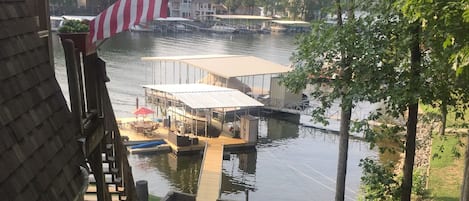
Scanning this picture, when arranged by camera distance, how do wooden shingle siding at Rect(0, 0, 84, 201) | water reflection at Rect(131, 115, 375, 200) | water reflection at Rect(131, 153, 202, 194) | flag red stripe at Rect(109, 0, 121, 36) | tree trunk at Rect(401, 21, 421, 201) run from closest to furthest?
wooden shingle siding at Rect(0, 0, 84, 201)
flag red stripe at Rect(109, 0, 121, 36)
tree trunk at Rect(401, 21, 421, 201)
water reflection at Rect(131, 115, 375, 200)
water reflection at Rect(131, 153, 202, 194)

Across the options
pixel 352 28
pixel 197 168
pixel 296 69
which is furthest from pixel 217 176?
pixel 352 28

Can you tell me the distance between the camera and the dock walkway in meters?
14.0

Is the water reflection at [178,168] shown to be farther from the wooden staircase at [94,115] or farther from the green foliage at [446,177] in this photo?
the wooden staircase at [94,115]

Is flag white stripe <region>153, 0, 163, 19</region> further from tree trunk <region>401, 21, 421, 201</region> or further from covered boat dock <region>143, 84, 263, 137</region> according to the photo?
covered boat dock <region>143, 84, 263, 137</region>

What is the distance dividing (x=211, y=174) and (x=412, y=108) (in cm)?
974

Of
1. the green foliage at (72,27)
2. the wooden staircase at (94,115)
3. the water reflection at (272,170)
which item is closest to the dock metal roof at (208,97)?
the water reflection at (272,170)

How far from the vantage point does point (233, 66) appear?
1159 inches

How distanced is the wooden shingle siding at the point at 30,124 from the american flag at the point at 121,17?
36.9 inches

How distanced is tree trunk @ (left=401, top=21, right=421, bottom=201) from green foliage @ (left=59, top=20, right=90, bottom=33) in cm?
495

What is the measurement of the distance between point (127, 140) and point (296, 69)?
13.7 m

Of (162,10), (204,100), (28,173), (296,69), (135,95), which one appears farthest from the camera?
(135,95)

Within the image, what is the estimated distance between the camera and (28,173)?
3020 mm

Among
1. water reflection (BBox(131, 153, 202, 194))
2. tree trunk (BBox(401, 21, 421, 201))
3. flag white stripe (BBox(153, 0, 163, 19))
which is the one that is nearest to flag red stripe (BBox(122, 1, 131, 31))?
flag white stripe (BBox(153, 0, 163, 19))

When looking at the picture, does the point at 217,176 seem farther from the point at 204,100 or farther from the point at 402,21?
the point at 402,21
